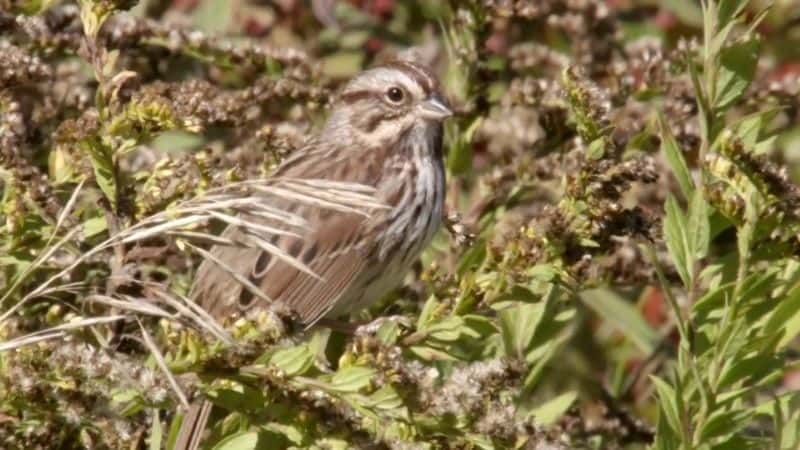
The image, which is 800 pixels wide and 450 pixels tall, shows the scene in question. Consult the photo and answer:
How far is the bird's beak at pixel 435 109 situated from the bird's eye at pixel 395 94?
0.65ft

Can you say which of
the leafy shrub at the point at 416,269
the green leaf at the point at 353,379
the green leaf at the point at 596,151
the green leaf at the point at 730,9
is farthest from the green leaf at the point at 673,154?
the green leaf at the point at 353,379

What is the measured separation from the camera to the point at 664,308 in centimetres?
546

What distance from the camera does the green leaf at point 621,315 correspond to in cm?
465

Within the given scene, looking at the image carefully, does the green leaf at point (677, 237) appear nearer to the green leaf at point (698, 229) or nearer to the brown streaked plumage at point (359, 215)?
the green leaf at point (698, 229)

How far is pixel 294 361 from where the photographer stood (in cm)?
278

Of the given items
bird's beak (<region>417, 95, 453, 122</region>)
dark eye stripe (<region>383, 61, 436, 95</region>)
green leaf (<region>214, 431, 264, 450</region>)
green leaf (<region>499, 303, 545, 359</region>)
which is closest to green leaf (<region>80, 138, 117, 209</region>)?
green leaf (<region>214, 431, 264, 450</region>)

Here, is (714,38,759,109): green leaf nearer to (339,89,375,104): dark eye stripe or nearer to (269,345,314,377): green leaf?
(269,345,314,377): green leaf

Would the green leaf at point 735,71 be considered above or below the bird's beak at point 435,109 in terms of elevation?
above

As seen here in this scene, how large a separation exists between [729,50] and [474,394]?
0.83 m

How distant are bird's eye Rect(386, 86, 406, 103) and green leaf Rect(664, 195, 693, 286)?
1.73 metres

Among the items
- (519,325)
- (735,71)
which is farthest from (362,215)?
(735,71)

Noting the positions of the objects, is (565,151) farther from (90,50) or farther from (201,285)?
(90,50)

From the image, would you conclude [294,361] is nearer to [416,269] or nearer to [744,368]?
[744,368]

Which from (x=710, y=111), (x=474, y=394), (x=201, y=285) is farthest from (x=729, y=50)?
(x=201, y=285)
